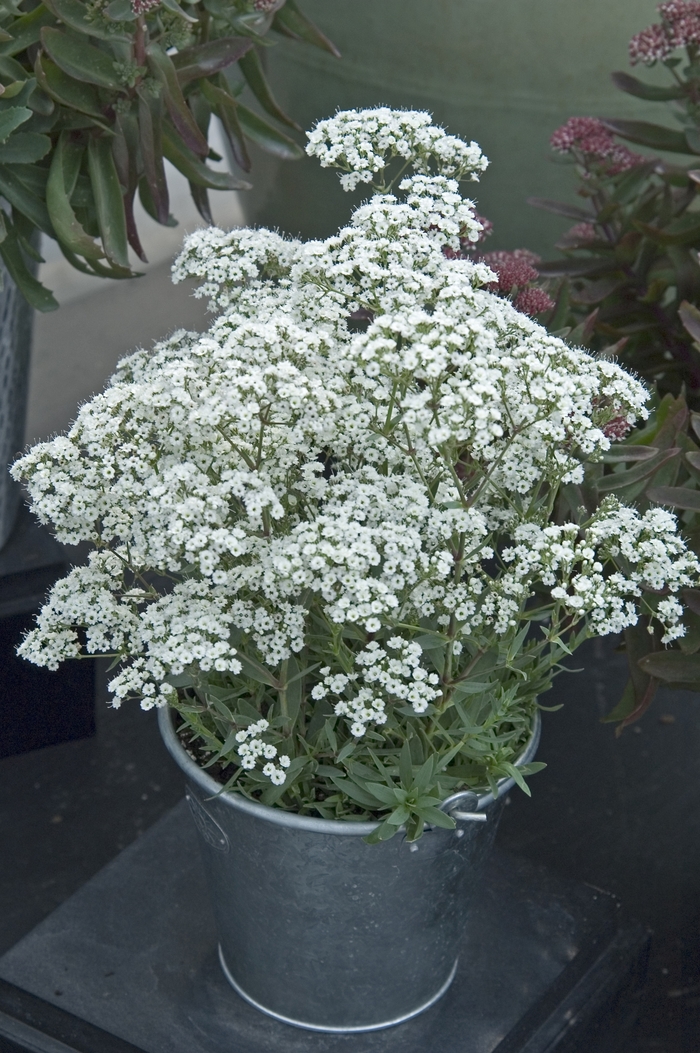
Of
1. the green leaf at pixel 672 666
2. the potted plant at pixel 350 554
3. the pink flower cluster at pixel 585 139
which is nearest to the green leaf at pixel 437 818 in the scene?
the potted plant at pixel 350 554

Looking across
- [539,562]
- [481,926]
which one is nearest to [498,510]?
[539,562]

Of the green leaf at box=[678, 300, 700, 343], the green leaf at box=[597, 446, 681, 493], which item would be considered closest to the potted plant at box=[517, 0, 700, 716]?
the green leaf at box=[678, 300, 700, 343]

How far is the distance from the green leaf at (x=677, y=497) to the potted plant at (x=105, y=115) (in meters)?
0.64

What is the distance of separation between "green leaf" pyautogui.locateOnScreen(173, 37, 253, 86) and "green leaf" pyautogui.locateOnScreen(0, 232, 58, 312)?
10.7 inches

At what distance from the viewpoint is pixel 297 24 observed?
164 centimetres

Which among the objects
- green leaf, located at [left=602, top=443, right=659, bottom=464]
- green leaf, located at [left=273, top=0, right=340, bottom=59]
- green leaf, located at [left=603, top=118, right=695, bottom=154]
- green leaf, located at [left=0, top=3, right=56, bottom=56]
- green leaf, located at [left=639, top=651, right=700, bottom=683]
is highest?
green leaf, located at [left=0, top=3, right=56, bottom=56]

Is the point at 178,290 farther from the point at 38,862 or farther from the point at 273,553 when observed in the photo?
the point at 273,553

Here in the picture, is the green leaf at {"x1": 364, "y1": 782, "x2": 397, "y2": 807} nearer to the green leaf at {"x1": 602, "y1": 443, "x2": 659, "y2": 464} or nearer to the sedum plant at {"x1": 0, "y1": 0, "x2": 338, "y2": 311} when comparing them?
the green leaf at {"x1": 602, "y1": 443, "x2": 659, "y2": 464}

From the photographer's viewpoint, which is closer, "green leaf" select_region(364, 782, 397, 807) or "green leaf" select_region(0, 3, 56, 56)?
"green leaf" select_region(364, 782, 397, 807)

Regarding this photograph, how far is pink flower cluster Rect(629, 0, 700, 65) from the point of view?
151 cm

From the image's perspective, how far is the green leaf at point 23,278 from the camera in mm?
1417

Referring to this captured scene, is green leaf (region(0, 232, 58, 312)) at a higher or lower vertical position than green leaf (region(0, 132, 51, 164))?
lower

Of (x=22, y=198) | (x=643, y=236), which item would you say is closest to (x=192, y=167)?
(x=22, y=198)

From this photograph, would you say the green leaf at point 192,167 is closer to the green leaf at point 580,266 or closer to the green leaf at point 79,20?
the green leaf at point 79,20
